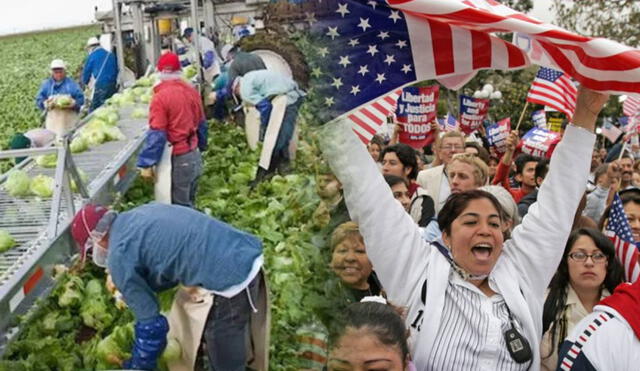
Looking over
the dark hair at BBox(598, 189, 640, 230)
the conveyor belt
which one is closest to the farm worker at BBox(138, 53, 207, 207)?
the conveyor belt

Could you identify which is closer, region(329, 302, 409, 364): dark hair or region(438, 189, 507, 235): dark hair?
region(329, 302, 409, 364): dark hair

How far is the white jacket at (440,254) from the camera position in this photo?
2.29 m

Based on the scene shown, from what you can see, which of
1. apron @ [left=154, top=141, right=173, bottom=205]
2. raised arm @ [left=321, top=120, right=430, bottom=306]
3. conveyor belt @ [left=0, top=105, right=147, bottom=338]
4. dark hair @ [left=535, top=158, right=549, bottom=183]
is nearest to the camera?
raised arm @ [left=321, top=120, right=430, bottom=306]

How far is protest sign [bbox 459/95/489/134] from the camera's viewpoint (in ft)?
29.2

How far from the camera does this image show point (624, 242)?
13.7 feet

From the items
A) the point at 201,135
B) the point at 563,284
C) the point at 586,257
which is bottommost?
the point at 201,135

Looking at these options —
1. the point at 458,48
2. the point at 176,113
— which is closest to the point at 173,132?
the point at 176,113

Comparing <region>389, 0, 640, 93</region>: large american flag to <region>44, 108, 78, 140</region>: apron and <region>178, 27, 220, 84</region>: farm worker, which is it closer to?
<region>44, 108, 78, 140</region>: apron

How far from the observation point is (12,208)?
16.3ft

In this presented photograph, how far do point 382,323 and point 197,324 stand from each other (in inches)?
71.4

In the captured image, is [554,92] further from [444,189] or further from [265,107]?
[265,107]

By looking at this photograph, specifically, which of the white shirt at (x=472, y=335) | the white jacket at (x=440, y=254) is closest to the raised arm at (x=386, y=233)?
the white jacket at (x=440, y=254)

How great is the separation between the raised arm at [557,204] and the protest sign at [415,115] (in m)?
4.27

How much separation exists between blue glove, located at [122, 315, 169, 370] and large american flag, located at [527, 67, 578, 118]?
14.2 feet
